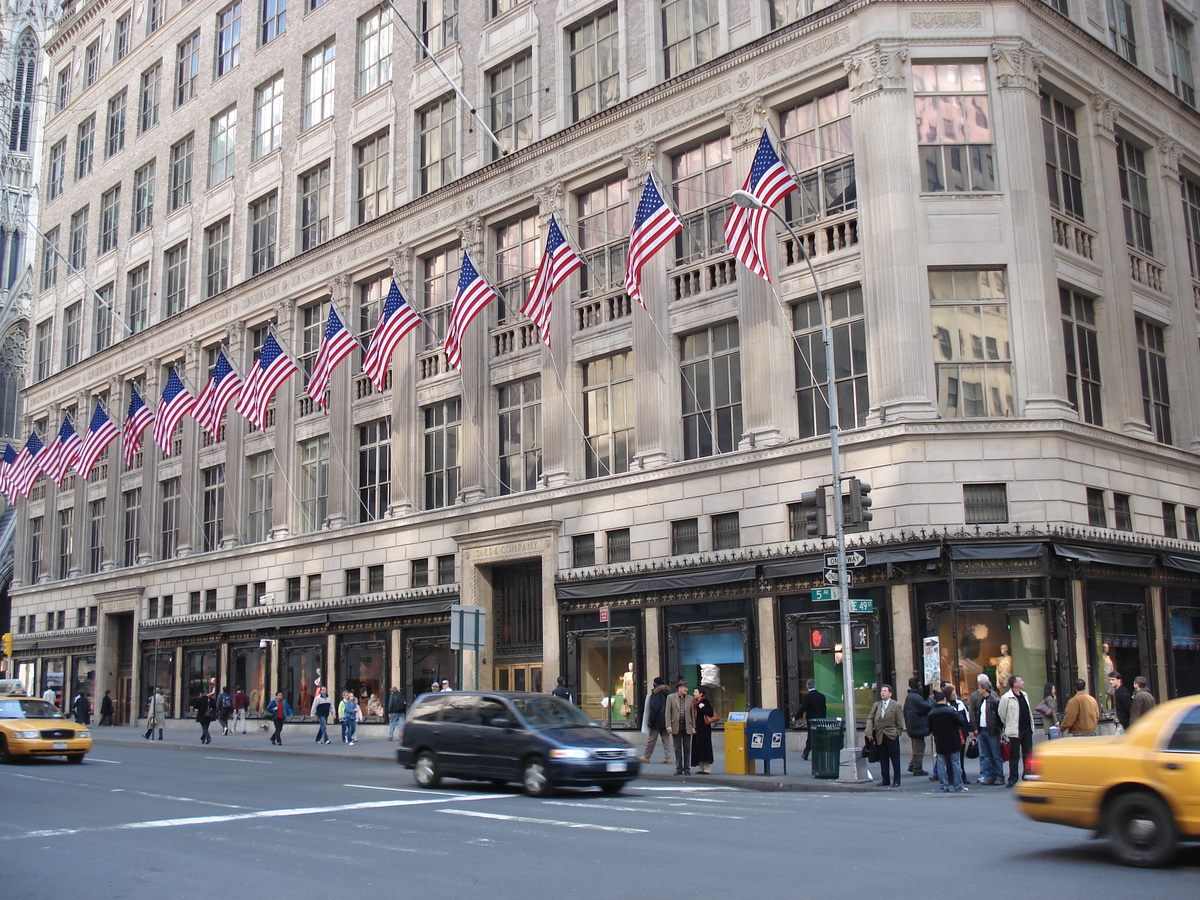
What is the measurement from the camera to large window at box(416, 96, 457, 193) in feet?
129

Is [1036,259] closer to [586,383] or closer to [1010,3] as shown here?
[1010,3]

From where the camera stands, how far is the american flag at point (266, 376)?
124 feet

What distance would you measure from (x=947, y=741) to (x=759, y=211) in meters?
12.2

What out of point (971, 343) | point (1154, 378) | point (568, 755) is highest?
point (1154, 378)

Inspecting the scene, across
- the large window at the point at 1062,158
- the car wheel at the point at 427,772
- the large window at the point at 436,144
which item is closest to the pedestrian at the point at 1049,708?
the car wheel at the point at 427,772

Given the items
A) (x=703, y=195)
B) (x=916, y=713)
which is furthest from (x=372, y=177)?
(x=916, y=713)

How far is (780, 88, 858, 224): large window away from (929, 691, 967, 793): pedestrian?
13.4 m

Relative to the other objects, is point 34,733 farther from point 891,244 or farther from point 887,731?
point 891,244

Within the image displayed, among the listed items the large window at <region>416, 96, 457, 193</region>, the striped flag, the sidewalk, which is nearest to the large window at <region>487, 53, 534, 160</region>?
the large window at <region>416, 96, 457, 193</region>

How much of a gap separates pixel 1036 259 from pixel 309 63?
30736mm

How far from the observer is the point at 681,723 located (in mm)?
22281

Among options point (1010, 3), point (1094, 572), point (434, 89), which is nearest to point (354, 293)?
point (434, 89)

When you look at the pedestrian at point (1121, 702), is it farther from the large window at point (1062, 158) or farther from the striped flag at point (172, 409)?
the striped flag at point (172, 409)

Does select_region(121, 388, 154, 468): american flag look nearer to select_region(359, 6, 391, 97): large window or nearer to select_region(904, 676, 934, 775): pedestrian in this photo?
select_region(359, 6, 391, 97): large window
